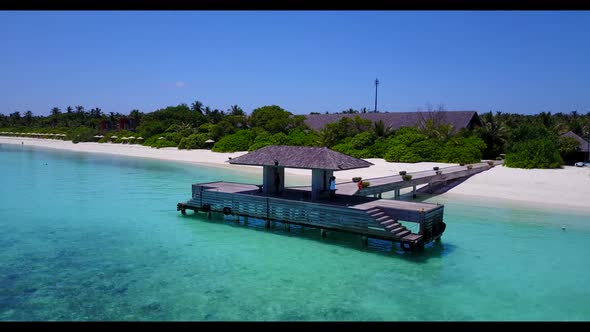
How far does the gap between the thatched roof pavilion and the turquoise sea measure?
2188mm

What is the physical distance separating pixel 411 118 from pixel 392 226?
44996 millimetres

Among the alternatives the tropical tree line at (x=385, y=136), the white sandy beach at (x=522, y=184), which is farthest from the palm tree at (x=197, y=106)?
the white sandy beach at (x=522, y=184)

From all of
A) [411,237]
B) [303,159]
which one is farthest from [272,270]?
[303,159]

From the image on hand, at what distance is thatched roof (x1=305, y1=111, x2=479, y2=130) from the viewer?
54781 millimetres

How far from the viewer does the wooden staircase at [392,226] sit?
55.0 feet

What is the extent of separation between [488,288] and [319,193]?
27.8 feet

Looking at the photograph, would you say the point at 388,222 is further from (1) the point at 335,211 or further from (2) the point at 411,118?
(2) the point at 411,118

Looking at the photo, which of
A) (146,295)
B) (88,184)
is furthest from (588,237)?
(88,184)

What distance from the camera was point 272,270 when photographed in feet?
49.3

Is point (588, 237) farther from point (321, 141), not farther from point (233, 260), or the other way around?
Answer: point (321, 141)

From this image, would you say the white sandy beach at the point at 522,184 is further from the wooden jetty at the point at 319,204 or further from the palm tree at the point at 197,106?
the palm tree at the point at 197,106

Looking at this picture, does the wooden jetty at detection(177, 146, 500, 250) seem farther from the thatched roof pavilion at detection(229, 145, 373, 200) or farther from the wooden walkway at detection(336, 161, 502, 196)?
the wooden walkway at detection(336, 161, 502, 196)

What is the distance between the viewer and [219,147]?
63.9 metres
